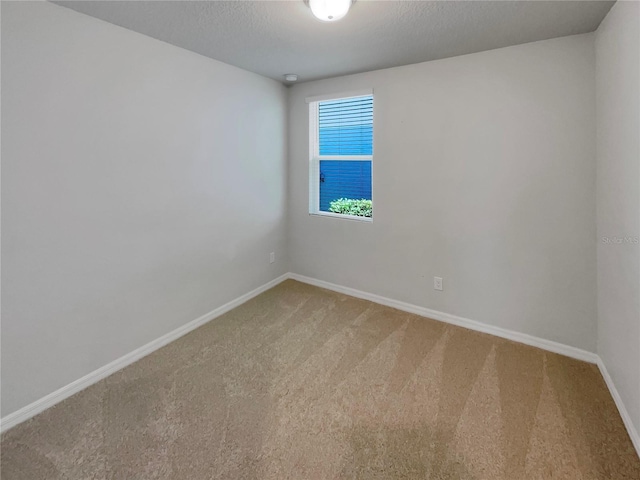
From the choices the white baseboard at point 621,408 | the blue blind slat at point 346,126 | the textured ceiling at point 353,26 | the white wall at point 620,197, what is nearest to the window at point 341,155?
the blue blind slat at point 346,126

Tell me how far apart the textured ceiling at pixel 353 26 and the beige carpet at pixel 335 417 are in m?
2.22

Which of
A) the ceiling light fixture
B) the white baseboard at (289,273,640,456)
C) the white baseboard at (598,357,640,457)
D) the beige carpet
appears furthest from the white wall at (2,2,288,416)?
the white baseboard at (598,357,640,457)

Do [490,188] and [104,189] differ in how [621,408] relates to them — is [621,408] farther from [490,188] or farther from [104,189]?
[104,189]

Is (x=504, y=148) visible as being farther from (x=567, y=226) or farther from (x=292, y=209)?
(x=292, y=209)

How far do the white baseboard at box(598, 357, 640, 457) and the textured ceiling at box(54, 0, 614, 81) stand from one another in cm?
218

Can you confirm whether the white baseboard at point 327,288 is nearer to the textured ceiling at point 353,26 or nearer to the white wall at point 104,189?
the white wall at point 104,189

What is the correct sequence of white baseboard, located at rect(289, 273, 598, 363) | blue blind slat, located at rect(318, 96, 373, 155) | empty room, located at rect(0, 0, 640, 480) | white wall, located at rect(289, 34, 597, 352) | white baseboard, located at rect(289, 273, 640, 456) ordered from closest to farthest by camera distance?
1. empty room, located at rect(0, 0, 640, 480)
2. white baseboard, located at rect(289, 273, 640, 456)
3. white wall, located at rect(289, 34, 597, 352)
4. white baseboard, located at rect(289, 273, 598, 363)
5. blue blind slat, located at rect(318, 96, 373, 155)

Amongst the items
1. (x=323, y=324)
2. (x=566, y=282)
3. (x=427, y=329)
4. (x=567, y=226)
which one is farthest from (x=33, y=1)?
(x=566, y=282)

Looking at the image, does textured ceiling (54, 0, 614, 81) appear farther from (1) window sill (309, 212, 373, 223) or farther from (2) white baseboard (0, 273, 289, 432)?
(2) white baseboard (0, 273, 289, 432)

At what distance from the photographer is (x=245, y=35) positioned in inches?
85.2

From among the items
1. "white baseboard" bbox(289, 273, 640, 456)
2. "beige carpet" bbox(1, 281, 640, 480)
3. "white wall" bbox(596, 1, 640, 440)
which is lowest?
"beige carpet" bbox(1, 281, 640, 480)

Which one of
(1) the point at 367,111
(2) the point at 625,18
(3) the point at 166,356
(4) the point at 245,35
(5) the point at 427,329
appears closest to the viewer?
(2) the point at 625,18

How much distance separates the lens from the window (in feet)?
10.6

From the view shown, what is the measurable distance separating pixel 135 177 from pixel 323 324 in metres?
1.86
